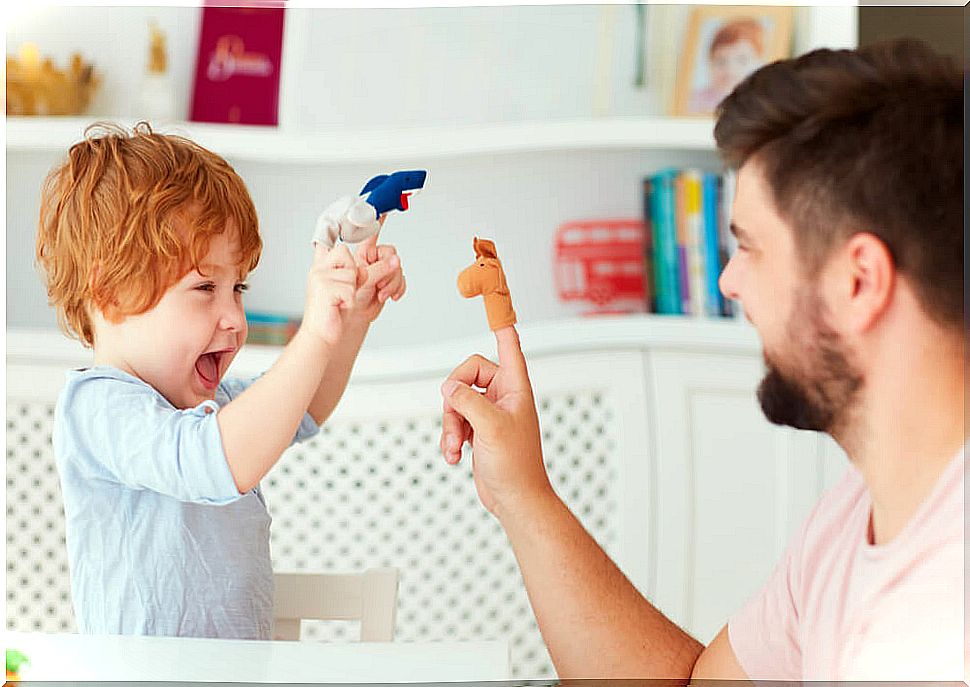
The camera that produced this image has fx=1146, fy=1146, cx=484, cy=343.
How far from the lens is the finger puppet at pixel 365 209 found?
705 millimetres

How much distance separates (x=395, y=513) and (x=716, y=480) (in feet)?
1.23

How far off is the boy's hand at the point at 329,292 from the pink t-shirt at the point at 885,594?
30 cm

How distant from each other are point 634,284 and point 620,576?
0.68 m

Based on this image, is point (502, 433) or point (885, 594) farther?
point (502, 433)

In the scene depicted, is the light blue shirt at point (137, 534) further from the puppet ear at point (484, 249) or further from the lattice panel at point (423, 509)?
the lattice panel at point (423, 509)

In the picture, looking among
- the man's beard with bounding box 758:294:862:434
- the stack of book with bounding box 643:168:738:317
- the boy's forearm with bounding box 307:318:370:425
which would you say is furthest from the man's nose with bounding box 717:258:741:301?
the stack of book with bounding box 643:168:738:317

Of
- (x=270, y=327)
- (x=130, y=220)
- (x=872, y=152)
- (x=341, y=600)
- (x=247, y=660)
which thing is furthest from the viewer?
(x=270, y=327)

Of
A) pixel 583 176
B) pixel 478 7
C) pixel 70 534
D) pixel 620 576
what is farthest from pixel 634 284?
pixel 70 534

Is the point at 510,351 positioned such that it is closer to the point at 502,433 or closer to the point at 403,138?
the point at 502,433

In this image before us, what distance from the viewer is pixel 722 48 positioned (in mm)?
1326

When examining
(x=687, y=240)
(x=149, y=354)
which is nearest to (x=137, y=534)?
(x=149, y=354)

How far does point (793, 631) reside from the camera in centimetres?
67

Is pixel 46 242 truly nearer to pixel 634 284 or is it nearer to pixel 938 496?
pixel 938 496

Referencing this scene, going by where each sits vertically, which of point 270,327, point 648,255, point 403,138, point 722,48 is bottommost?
point 270,327
